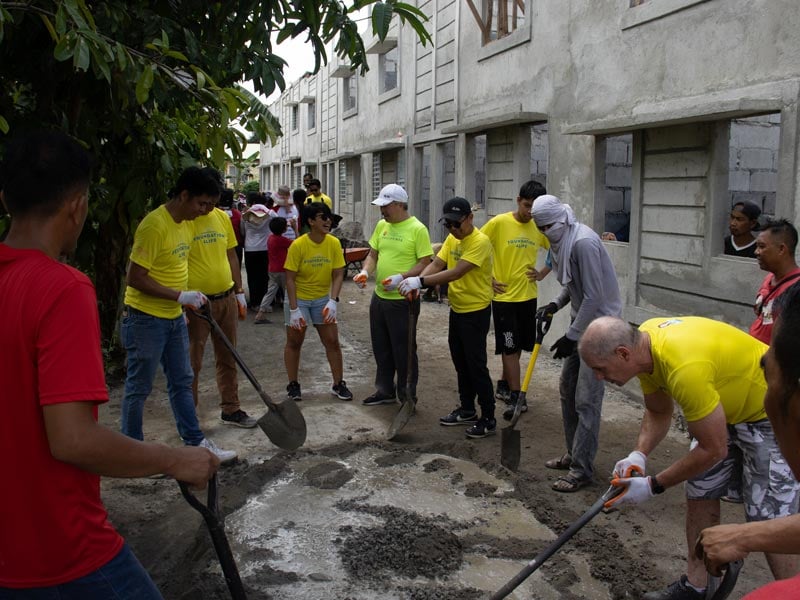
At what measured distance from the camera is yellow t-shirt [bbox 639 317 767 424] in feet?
8.99

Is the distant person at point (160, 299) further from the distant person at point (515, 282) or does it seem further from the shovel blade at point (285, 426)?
the distant person at point (515, 282)

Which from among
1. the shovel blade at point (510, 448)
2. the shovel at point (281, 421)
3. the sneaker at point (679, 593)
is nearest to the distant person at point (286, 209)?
the shovel at point (281, 421)

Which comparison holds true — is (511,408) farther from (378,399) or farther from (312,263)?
(312,263)

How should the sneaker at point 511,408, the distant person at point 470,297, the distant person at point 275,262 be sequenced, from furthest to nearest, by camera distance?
the distant person at point 275,262, the sneaker at point 511,408, the distant person at point 470,297

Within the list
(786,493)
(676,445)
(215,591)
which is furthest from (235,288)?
(786,493)

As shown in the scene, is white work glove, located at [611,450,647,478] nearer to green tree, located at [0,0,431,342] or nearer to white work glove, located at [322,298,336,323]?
green tree, located at [0,0,431,342]

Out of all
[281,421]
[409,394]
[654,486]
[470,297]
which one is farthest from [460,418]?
[654,486]

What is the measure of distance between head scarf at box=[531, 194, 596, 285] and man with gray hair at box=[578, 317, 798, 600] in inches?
57.2

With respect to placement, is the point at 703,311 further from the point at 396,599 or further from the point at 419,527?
the point at 396,599

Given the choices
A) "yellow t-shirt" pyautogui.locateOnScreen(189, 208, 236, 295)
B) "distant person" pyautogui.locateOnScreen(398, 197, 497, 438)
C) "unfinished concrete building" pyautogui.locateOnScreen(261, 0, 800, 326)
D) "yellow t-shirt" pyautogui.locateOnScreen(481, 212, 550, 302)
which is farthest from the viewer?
"yellow t-shirt" pyautogui.locateOnScreen(481, 212, 550, 302)

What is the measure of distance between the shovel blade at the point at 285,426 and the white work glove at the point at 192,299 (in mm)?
896

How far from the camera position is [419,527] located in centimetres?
388

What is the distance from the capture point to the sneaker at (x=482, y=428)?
215 inches

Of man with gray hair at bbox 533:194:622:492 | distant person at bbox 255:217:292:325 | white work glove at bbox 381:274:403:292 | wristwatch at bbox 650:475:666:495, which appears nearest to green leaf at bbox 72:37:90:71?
wristwatch at bbox 650:475:666:495
